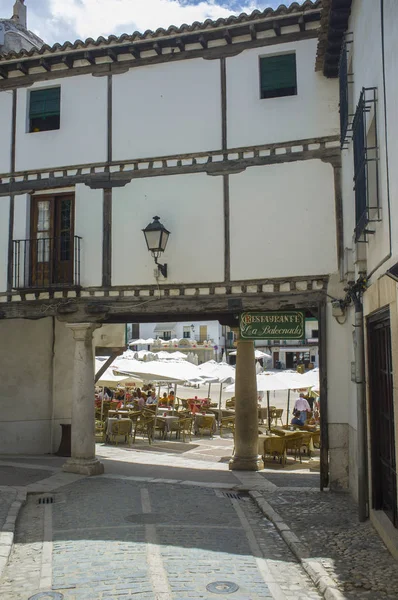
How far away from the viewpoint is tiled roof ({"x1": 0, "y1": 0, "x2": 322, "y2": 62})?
435 inches

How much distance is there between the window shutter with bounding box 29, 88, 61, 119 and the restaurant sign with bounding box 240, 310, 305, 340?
6.05m

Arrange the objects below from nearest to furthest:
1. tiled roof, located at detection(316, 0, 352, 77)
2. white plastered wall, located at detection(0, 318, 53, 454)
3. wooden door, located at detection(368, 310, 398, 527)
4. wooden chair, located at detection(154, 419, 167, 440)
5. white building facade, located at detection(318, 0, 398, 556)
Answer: white building facade, located at detection(318, 0, 398, 556), wooden door, located at detection(368, 310, 398, 527), tiled roof, located at detection(316, 0, 352, 77), white plastered wall, located at detection(0, 318, 53, 454), wooden chair, located at detection(154, 419, 167, 440)

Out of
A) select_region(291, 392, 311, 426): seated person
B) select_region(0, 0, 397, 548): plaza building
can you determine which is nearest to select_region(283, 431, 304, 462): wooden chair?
select_region(0, 0, 397, 548): plaza building

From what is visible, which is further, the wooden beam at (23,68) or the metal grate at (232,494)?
the wooden beam at (23,68)

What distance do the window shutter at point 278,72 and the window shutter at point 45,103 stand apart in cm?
442

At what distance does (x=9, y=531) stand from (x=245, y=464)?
6906 mm

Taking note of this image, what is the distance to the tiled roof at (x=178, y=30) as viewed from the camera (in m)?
11.0

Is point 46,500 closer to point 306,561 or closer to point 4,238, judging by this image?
point 306,561

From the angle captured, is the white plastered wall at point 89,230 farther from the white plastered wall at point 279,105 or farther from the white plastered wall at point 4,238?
the white plastered wall at point 279,105

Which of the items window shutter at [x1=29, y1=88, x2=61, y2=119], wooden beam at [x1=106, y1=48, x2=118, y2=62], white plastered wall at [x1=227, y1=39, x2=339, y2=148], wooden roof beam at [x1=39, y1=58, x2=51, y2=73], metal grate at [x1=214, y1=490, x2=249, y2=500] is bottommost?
metal grate at [x1=214, y1=490, x2=249, y2=500]

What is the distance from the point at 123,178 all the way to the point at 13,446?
25.2 ft

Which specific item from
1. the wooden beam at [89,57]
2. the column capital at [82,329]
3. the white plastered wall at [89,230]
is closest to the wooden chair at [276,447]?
the column capital at [82,329]

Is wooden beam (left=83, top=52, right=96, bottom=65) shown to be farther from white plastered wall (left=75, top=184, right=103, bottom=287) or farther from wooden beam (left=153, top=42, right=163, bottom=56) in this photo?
white plastered wall (left=75, top=184, right=103, bottom=287)

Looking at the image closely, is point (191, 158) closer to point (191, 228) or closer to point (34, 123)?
point (191, 228)
